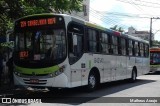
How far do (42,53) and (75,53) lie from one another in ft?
4.37

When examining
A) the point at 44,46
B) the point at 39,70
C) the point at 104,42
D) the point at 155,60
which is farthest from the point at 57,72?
the point at 155,60

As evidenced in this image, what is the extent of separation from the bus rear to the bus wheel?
2394 millimetres

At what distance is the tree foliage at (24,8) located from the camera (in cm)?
1619

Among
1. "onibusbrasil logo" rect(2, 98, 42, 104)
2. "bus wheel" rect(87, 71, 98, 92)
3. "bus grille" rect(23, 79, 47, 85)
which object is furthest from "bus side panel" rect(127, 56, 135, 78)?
"onibusbrasil logo" rect(2, 98, 42, 104)

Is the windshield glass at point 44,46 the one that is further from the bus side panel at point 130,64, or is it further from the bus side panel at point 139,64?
the bus side panel at point 139,64

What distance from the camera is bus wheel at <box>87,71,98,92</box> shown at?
571 inches

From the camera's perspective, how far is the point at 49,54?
12438 millimetres

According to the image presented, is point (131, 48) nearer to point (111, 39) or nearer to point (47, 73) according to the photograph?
point (111, 39)

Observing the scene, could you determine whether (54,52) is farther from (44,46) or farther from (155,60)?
(155,60)

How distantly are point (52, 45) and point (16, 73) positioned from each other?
1.87m

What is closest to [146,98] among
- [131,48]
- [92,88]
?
[92,88]

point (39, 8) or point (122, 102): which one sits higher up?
point (39, 8)

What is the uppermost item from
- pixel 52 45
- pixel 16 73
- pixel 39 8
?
pixel 39 8

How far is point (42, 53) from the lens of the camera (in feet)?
41.0
